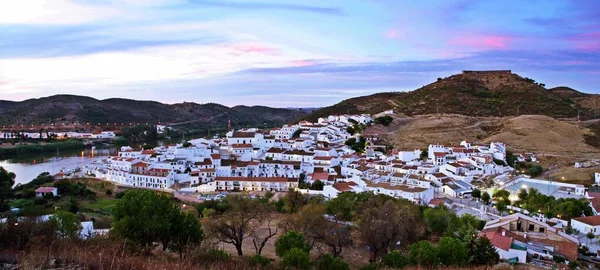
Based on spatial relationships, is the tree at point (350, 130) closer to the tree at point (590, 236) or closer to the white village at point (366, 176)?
the white village at point (366, 176)

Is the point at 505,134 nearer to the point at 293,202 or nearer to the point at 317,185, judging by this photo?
the point at 317,185

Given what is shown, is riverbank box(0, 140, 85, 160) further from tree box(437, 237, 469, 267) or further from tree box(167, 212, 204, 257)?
tree box(437, 237, 469, 267)

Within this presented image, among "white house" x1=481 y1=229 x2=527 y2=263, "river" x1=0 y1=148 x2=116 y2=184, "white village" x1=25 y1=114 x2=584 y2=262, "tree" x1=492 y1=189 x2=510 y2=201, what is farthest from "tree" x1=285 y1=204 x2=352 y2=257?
"river" x1=0 y1=148 x2=116 y2=184

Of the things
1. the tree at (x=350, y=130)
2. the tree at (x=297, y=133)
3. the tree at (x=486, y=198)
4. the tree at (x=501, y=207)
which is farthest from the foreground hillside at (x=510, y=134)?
the tree at (x=501, y=207)

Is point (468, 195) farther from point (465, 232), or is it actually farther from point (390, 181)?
point (465, 232)

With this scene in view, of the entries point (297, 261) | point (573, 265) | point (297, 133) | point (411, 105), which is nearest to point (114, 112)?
point (411, 105)
